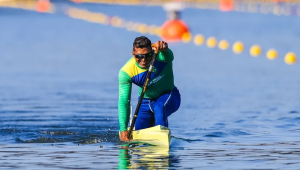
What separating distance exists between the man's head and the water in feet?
3.92

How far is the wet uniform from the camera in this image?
934cm

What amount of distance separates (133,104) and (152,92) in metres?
4.54

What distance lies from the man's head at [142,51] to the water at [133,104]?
3.92ft

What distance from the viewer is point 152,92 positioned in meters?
9.82

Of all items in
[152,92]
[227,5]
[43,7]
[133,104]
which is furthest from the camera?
[43,7]

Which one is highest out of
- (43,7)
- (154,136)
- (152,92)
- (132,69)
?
(43,7)

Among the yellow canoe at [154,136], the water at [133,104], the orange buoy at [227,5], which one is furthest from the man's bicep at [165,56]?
the orange buoy at [227,5]

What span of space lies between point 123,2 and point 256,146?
51.7m

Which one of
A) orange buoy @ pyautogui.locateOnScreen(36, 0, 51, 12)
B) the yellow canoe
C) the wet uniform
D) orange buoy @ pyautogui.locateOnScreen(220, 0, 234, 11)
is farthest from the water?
orange buoy @ pyautogui.locateOnScreen(36, 0, 51, 12)

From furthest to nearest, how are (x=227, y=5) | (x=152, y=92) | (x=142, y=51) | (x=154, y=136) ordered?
(x=227, y=5)
(x=152, y=92)
(x=154, y=136)
(x=142, y=51)

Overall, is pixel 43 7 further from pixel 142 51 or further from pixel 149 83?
pixel 142 51

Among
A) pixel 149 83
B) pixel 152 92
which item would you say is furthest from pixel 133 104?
pixel 149 83

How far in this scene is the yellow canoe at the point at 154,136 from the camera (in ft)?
31.2

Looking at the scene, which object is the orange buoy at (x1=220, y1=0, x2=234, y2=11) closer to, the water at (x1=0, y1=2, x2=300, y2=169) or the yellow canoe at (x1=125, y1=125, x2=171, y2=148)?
the water at (x1=0, y1=2, x2=300, y2=169)
